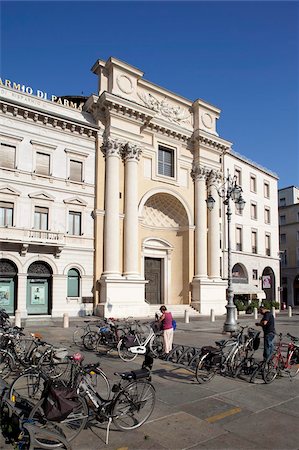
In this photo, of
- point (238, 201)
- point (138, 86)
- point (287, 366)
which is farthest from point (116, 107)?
point (287, 366)

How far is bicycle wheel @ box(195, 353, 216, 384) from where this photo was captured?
8.46 metres

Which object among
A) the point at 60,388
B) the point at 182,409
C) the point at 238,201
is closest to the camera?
the point at 60,388

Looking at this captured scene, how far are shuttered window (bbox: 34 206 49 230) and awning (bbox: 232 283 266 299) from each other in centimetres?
1922

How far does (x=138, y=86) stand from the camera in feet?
102

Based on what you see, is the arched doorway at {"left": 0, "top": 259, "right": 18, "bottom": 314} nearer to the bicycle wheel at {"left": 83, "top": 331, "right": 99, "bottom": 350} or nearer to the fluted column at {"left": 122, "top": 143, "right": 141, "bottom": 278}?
the fluted column at {"left": 122, "top": 143, "right": 141, "bottom": 278}

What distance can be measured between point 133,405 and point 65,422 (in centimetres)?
112

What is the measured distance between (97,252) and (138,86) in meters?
13.9

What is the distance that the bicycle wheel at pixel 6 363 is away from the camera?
8555 millimetres

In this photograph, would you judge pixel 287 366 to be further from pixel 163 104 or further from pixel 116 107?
pixel 163 104

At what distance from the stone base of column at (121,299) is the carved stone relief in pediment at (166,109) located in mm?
14276

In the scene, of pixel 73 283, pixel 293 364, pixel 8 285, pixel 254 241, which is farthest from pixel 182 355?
pixel 254 241

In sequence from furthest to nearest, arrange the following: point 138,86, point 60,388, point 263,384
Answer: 1. point 138,86
2. point 263,384
3. point 60,388

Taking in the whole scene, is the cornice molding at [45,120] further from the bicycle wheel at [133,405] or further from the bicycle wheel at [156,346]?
the bicycle wheel at [133,405]

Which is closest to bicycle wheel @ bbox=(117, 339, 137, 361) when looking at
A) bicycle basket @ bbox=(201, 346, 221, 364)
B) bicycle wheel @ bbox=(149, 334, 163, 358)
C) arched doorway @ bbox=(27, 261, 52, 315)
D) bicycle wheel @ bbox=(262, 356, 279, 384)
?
bicycle wheel @ bbox=(149, 334, 163, 358)
